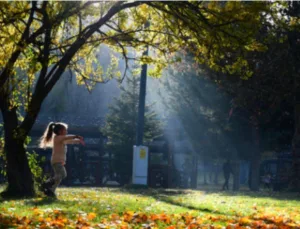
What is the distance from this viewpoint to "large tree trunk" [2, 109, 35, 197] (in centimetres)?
1341

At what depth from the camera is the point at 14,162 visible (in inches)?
Result: 529

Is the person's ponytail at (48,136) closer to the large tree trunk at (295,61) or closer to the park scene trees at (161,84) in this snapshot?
the park scene trees at (161,84)

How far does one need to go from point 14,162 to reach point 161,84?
2654cm

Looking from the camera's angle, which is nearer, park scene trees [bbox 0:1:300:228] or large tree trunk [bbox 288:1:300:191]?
park scene trees [bbox 0:1:300:228]

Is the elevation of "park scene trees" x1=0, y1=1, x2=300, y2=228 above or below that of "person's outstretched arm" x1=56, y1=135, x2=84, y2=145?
above

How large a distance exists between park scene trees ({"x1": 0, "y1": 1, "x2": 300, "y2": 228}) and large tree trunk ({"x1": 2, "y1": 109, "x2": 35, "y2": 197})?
2cm

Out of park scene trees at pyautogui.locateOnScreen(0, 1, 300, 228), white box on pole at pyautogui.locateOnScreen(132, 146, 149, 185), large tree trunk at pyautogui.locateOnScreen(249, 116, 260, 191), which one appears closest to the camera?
park scene trees at pyautogui.locateOnScreen(0, 1, 300, 228)

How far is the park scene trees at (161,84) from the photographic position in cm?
1194

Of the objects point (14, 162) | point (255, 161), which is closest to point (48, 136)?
point (14, 162)

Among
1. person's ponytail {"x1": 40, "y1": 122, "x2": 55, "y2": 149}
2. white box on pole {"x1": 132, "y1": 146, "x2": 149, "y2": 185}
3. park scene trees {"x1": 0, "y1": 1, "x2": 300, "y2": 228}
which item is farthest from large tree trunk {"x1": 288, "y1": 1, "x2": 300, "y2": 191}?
person's ponytail {"x1": 40, "y1": 122, "x2": 55, "y2": 149}

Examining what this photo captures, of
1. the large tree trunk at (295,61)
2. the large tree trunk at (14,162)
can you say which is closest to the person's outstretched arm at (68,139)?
the large tree trunk at (14,162)

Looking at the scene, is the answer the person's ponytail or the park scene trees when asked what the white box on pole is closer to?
the park scene trees

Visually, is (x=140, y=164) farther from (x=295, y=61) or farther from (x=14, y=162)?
(x=14, y=162)

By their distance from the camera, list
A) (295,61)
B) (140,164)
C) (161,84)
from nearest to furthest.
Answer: (295,61) → (140,164) → (161,84)
